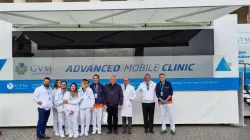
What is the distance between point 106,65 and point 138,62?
39.2 inches

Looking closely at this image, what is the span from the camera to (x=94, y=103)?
26.1 ft

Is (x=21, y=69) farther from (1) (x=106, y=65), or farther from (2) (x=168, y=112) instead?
(2) (x=168, y=112)

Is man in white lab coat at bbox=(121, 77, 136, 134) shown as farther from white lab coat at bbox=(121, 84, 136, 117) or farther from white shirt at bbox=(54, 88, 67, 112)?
white shirt at bbox=(54, 88, 67, 112)

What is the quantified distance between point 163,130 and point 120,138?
1.33m

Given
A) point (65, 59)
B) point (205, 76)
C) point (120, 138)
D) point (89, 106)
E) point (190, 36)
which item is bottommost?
point (120, 138)

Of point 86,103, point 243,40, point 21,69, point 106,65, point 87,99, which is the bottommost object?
point 86,103

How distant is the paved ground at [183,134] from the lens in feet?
25.0

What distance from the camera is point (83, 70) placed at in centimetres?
899

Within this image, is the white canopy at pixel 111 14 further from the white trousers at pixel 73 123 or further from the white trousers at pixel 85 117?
the white trousers at pixel 73 123

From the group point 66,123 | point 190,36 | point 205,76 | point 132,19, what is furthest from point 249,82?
point 66,123

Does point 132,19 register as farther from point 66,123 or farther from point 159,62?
point 66,123

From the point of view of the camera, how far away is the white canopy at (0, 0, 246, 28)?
6598mm

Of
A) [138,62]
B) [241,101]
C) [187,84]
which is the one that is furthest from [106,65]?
[241,101]

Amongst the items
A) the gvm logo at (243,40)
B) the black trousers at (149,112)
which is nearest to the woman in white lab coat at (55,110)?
the black trousers at (149,112)
